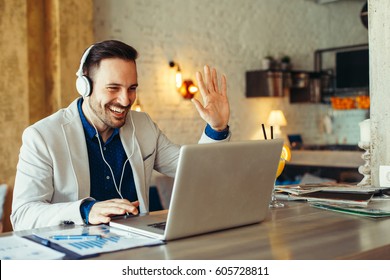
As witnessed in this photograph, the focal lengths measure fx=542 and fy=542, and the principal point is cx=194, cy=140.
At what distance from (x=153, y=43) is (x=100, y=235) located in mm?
5668

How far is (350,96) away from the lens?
9.06m

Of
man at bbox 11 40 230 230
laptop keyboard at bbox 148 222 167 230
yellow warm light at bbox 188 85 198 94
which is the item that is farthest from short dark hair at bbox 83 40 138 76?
yellow warm light at bbox 188 85 198 94

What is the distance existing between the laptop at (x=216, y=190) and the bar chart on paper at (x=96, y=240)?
44 millimetres

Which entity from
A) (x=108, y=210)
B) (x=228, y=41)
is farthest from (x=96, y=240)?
(x=228, y=41)

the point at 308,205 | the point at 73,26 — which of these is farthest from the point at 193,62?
the point at 308,205

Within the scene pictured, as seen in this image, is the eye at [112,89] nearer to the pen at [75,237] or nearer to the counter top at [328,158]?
the pen at [75,237]

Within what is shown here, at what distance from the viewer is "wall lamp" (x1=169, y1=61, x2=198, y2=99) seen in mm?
7297

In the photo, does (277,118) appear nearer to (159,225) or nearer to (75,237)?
(159,225)

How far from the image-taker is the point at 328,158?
7086mm

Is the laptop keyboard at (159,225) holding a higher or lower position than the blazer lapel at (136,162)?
lower

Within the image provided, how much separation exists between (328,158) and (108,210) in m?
5.66

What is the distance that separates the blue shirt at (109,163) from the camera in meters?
2.56

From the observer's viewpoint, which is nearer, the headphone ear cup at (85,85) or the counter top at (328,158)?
the headphone ear cup at (85,85)

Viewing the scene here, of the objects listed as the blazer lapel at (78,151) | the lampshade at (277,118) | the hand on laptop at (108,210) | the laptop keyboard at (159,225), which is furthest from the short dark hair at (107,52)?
the lampshade at (277,118)
